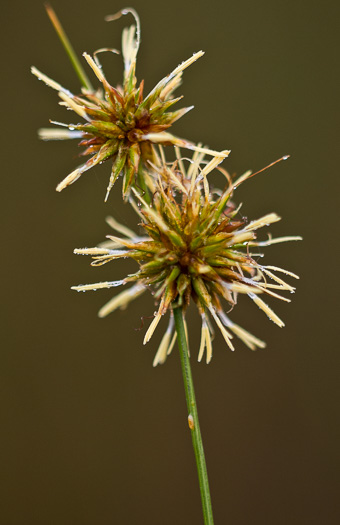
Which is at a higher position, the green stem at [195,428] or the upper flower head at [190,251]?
the upper flower head at [190,251]

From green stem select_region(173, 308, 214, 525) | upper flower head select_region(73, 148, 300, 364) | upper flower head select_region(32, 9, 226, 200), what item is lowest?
green stem select_region(173, 308, 214, 525)

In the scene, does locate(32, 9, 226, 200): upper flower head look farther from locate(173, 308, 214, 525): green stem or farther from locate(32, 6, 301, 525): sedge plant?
locate(173, 308, 214, 525): green stem

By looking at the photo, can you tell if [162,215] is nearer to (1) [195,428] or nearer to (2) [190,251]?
(2) [190,251]

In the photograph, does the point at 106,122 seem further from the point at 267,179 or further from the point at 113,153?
the point at 267,179

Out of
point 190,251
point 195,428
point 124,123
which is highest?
point 124,123

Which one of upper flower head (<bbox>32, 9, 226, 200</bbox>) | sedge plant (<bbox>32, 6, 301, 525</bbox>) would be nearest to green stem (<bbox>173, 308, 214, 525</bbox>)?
sedge plant (<bbox>32, 6, 301, 525</bbox>)

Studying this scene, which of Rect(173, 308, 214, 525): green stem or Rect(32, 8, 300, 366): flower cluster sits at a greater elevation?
Rect(32, 8, 300, 366): flower cluster

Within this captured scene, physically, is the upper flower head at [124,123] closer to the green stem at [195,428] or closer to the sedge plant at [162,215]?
the sedge plant at [162,215]

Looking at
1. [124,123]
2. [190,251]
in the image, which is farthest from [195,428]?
[124,123]

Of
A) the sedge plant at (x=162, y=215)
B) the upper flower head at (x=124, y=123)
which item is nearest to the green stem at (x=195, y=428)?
the sedge plant at (x=162, y=215)

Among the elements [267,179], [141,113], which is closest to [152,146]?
[141,113]

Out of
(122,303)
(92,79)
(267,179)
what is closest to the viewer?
(122,303)
